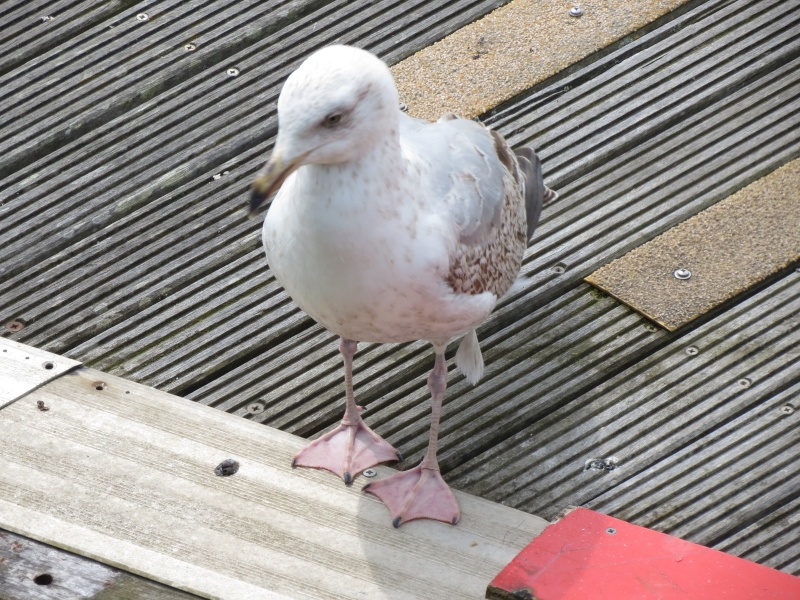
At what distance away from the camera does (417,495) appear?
3.62 metres

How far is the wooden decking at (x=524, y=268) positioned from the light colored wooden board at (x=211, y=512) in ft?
0.56

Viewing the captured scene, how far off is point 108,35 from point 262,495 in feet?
8.63

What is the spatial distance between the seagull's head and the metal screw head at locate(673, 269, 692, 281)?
1.94 m

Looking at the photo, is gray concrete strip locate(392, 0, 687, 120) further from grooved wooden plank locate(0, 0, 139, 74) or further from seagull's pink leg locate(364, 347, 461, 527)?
seagull's pink leg locate(364, 347, 461, 527)

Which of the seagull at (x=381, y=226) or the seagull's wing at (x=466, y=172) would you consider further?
the seagull's wing at (x=466, y=172)

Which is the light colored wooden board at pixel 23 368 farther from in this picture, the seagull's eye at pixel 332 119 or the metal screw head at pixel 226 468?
the seagull's eye at pixel 332 119

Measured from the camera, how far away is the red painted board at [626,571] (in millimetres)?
3352

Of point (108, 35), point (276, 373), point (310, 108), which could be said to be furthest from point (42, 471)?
point (108, 35)

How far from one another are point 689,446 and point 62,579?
2.08m

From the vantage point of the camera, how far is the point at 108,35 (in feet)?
17.3

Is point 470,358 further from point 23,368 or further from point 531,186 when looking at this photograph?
point 23,368

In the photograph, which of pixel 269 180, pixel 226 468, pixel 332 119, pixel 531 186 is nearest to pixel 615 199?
pixel 531 186

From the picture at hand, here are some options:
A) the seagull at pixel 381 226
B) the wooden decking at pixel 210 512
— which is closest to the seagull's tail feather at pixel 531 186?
the seagull at pixel 381 226

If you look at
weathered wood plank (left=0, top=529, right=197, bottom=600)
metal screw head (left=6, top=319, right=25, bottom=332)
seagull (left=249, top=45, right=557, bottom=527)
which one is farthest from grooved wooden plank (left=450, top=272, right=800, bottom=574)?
metal screw head (left=6, top=319, right=25, bottom=332)
